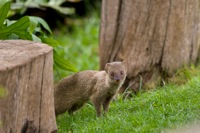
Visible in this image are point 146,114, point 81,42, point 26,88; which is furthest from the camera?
point 81,42

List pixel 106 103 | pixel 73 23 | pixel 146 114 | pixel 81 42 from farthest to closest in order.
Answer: pixel 73 23 → pixel 81 42 → pixel 106 103 → pixel 146 114

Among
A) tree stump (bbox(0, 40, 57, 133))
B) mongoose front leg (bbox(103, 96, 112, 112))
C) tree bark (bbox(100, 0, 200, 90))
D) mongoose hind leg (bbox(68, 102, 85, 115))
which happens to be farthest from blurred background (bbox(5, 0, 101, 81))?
tree stump (bbox(0, 40, 57, 133))

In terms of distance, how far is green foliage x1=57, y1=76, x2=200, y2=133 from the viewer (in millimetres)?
4402

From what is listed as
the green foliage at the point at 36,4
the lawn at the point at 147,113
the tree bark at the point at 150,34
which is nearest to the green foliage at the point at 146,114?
the lawn at the point at 147,113

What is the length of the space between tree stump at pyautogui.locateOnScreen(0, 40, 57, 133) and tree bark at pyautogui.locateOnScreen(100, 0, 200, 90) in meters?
2.01

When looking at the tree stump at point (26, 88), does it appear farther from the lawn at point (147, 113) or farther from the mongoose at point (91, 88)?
the mongoose at point (91, 88)

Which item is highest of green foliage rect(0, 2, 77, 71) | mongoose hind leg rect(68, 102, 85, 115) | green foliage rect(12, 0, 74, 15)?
green foliage rect(0, 2, 77, 71)

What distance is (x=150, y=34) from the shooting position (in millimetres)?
6230

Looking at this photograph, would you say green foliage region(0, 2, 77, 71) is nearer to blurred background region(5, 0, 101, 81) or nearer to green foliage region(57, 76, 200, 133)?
green foliage region(57, 76, 200, 133)

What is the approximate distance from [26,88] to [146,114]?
3.85 ft

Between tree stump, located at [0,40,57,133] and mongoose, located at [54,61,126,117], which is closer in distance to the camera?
tree stump, located at [0,40,57,133]

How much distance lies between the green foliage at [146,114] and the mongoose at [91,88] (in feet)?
0.38

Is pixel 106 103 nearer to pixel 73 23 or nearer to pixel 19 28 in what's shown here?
pixel 19 28

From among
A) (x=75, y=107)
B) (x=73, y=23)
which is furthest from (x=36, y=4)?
(x=75, y=107)
